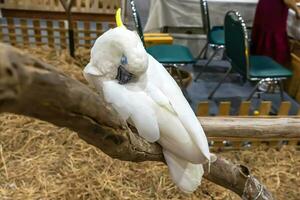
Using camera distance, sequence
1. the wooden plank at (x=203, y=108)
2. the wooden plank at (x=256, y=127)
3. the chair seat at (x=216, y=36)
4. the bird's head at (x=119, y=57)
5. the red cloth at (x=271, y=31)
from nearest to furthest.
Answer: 1. the bird's head at (x=119, y=57)
2. the wooden plank at (x=256, y=127)
3. the wooden plank at (x=203, y=108)
4. the red cloth at (x=271, y=31)
5. the chair seat at (x=216, y=36)

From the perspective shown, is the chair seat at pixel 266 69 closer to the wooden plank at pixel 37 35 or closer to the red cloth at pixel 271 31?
the red cloth at pixel 271 31

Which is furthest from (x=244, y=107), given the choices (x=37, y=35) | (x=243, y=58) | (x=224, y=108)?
(x=37, y=35)

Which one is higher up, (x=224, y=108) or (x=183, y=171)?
(x=183, y=171)

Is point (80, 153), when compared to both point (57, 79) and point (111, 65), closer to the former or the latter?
point (111, 65)

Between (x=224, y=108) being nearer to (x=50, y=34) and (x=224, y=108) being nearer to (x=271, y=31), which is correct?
(x=271, y=31)

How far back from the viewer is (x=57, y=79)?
1.83ft

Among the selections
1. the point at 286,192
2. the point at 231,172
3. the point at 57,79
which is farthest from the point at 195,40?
the point at 57,79

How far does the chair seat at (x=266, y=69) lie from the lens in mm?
2318

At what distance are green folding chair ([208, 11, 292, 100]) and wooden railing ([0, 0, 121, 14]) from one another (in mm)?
1459

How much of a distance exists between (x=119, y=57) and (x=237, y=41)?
1.62 metres

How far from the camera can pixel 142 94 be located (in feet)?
2.72

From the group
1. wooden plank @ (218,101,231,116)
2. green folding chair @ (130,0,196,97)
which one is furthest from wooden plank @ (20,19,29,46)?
wooden plank @ (218,101,231,116)

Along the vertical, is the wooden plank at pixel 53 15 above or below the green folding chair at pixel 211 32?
below

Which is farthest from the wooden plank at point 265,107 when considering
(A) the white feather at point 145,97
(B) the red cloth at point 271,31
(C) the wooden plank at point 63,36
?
(C) the wooden plank at point 63,36
